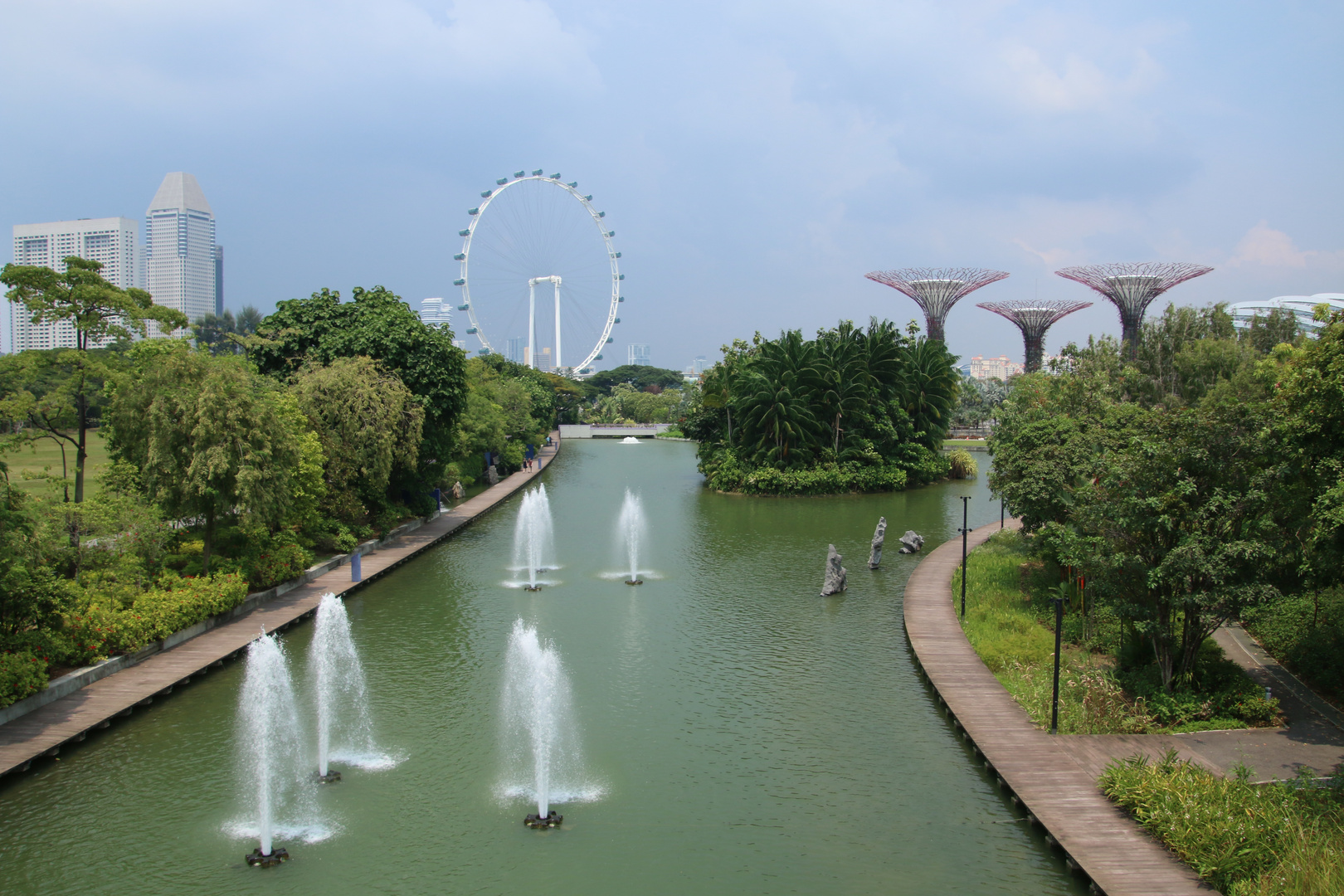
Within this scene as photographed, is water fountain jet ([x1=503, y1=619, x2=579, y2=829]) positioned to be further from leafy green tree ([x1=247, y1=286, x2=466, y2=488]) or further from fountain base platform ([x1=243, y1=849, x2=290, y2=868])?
leafy green tree ([x1=247, y1=286, x2=466, y2=488])

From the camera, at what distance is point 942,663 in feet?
58.1

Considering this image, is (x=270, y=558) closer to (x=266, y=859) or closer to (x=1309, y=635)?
(x=266, y=859)

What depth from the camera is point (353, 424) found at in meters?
27.8

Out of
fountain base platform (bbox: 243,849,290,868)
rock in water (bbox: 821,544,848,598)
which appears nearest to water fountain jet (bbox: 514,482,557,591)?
rock in water (bbox: 821,544,848,598)

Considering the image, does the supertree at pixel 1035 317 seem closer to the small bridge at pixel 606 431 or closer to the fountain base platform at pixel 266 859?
the small bridge at pixel 606 431

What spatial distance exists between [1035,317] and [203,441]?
3049 inches

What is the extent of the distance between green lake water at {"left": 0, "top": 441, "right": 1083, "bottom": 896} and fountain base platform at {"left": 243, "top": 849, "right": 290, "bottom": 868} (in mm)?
110

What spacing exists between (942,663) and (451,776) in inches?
391

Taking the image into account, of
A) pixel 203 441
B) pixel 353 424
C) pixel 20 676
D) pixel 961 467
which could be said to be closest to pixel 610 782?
pixel 20 676

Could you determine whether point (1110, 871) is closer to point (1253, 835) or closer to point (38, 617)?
point (1253, 835)

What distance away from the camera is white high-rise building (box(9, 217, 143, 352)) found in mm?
110663

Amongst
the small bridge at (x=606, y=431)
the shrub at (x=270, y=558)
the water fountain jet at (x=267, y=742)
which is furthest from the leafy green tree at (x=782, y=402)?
the small bridge at (x=606, y=431)

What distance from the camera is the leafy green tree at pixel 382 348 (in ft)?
103

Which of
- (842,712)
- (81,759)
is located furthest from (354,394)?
(842,712)
